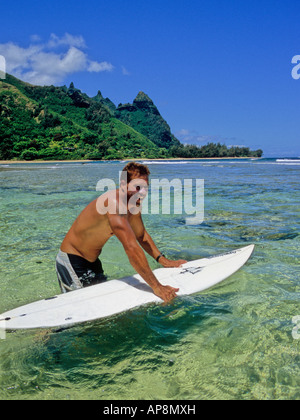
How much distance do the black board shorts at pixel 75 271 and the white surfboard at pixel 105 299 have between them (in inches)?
4.5

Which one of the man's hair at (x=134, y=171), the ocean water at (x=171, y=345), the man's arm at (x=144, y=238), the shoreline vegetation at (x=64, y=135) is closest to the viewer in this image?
the ocean water at (x=171, y=345)

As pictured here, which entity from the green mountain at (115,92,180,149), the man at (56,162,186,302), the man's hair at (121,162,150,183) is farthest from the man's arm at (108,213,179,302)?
the green mountain at (115,92,180,149)

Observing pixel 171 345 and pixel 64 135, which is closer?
pixel 171 345

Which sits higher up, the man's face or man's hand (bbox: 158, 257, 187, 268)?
the man's face

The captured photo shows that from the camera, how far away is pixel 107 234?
10.3 feet

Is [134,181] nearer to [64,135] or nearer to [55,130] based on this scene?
[64,135]

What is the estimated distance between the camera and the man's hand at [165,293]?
128 inches

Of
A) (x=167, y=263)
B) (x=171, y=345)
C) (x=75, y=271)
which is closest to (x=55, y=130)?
(x=167, y=263)

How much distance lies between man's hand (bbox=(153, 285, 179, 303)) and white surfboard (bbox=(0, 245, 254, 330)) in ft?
0.28

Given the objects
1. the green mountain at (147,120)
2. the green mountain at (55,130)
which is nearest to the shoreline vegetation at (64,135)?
the green mountain at (55,130)

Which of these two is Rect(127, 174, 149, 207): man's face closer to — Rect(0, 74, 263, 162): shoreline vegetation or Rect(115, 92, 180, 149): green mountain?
Rect(0, 74, 263, 162): shoreline vegetation

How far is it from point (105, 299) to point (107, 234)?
71 cm

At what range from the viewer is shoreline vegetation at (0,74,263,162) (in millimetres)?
61656

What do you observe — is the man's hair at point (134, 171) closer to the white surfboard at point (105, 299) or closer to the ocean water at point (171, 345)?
the white surfboard at point (105, 299)
